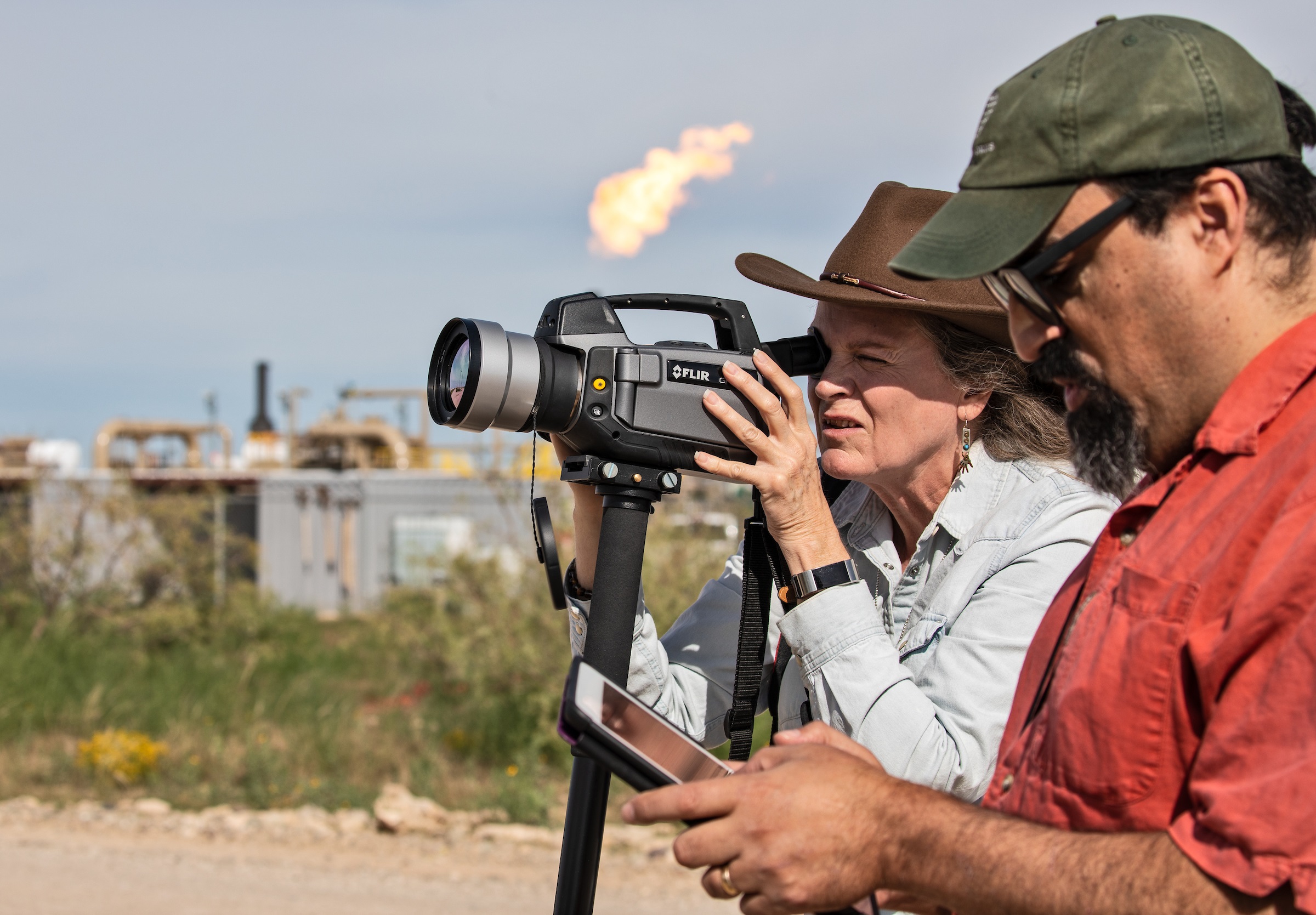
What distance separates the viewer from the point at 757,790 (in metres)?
1.19

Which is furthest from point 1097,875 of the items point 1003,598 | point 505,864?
point 505,864

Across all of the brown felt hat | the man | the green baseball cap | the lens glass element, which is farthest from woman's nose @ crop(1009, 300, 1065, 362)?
the lens glass element

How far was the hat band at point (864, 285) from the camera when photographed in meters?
2.00

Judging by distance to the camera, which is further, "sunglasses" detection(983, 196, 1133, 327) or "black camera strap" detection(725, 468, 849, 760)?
"black camera strap" detection(725, 468, 849, 760)

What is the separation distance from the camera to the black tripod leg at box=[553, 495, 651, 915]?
165 centimetres

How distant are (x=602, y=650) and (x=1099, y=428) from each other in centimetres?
83

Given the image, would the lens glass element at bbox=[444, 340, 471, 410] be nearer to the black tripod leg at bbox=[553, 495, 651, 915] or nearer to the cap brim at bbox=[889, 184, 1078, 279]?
the black tripod leg at bbox=[553, 495, 651, 915]

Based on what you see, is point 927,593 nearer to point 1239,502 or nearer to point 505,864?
point 1239,502

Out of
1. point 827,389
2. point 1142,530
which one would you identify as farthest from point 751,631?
point 1142,530

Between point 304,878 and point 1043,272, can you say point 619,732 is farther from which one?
point 304,878

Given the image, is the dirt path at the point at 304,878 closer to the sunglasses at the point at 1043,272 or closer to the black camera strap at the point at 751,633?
the black camera strap at the point at 751,633

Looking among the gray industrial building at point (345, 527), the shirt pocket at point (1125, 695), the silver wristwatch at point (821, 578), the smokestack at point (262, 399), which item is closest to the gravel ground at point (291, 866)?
the silver wristwatch at point (821, 578)

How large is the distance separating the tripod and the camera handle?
28 cm

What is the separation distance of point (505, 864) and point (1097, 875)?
190 inches
